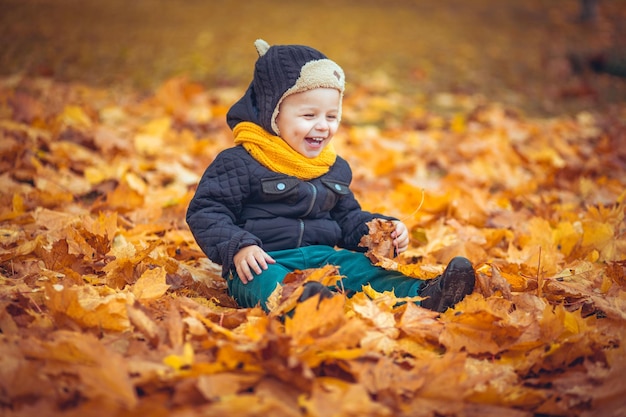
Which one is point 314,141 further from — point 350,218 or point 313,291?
point 313,291

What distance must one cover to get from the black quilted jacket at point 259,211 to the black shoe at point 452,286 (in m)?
0.51

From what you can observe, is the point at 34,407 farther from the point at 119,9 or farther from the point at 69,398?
the point at 119,9

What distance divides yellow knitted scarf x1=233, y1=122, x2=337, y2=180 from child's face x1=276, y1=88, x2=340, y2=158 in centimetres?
4

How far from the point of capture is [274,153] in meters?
2.38

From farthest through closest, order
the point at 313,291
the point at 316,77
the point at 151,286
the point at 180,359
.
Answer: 1. the point at 316,77
2. the point at 151,286
3. the point at 313,291
4. the point at 180,359

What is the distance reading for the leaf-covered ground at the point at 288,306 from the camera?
1510 mm

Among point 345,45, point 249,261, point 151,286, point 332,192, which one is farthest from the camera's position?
point 345,45

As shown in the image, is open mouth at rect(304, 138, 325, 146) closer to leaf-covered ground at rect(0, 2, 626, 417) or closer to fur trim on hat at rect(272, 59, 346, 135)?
fur trim on hat at rect(272, 59, 346, 135)

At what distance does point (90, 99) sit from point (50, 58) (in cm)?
135

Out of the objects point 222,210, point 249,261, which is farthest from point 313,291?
point 222,210

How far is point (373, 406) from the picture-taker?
144 cm

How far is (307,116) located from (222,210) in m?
0.47

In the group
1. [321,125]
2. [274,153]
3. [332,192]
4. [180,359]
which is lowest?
[180,359]

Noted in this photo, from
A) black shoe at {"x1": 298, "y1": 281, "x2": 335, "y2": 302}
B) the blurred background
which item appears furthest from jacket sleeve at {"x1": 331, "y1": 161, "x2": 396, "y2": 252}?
the blurred background
